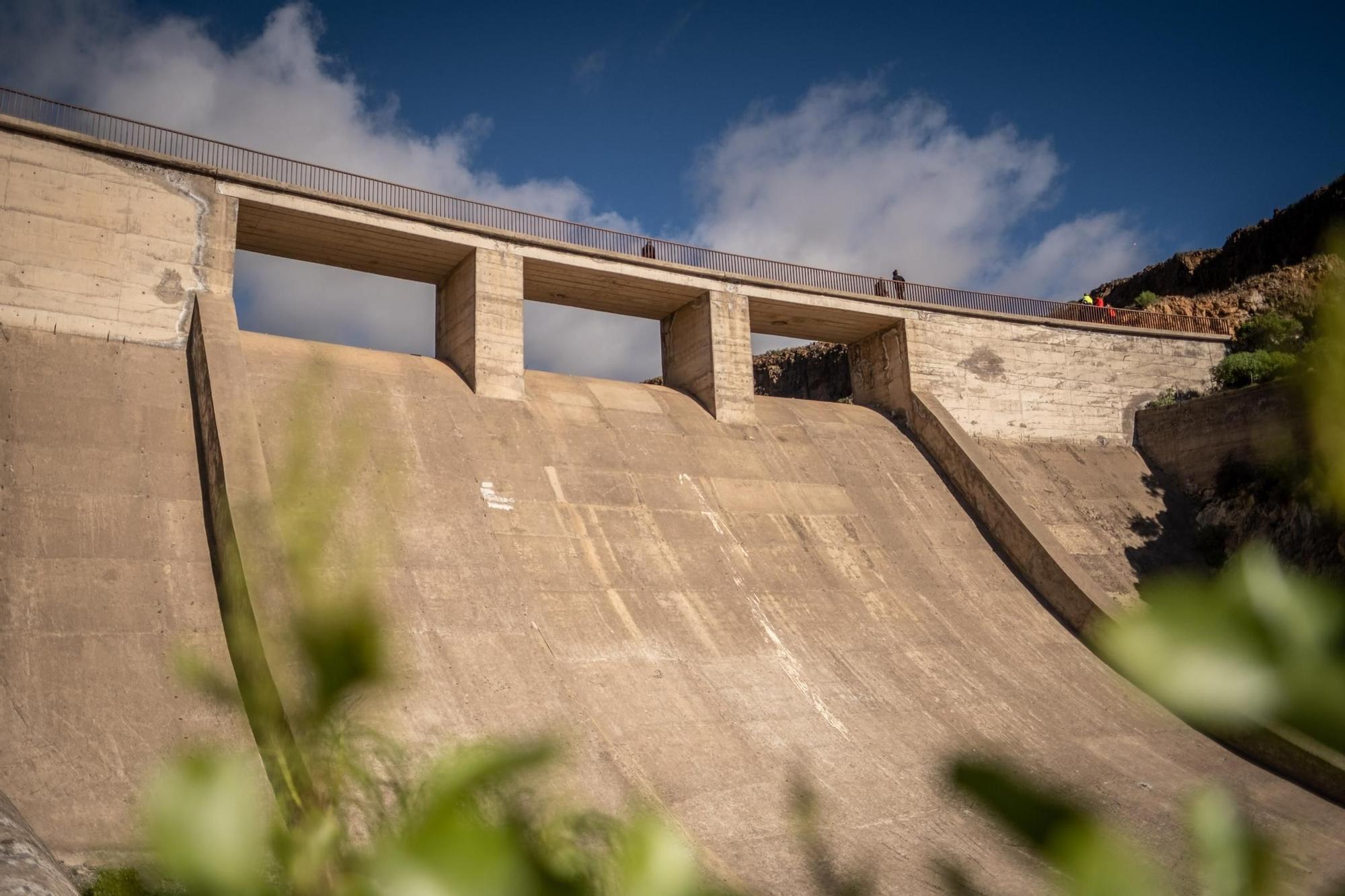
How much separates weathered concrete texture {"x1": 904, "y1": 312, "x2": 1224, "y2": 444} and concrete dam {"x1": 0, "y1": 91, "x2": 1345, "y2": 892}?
1.52 ft

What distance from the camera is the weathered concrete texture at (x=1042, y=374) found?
24203mm

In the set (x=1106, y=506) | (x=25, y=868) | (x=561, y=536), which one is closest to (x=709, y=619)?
(x=561, y=536)

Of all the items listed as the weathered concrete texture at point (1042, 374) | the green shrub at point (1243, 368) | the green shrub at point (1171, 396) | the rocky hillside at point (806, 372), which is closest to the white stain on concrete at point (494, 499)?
the weathered concrete texture at point (1042, 374)

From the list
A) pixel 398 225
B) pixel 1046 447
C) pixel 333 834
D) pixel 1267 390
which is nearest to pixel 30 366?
pixel 398 225

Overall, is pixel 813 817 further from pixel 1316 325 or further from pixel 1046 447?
A: pixel 1046 447

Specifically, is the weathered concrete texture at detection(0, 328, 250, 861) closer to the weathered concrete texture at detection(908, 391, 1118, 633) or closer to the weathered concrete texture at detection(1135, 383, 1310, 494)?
the weathered concrete texture at detection(908, 391, 1118, 633)

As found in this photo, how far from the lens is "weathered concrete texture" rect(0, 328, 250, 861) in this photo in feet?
29.1

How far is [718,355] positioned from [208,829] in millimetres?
20885

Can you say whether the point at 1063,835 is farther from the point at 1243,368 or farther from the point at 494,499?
the point at 1243,368

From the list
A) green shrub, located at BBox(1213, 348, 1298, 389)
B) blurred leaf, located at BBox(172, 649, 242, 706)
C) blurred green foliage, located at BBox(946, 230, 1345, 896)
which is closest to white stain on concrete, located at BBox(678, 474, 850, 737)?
blurred leaf, located at BBox(172, 649, 242, 706)

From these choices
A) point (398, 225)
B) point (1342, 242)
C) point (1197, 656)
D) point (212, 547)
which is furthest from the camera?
point (398, 225)

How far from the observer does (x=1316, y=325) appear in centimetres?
95

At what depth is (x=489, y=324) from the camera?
18.6 metres

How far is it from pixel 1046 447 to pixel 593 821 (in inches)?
1001
